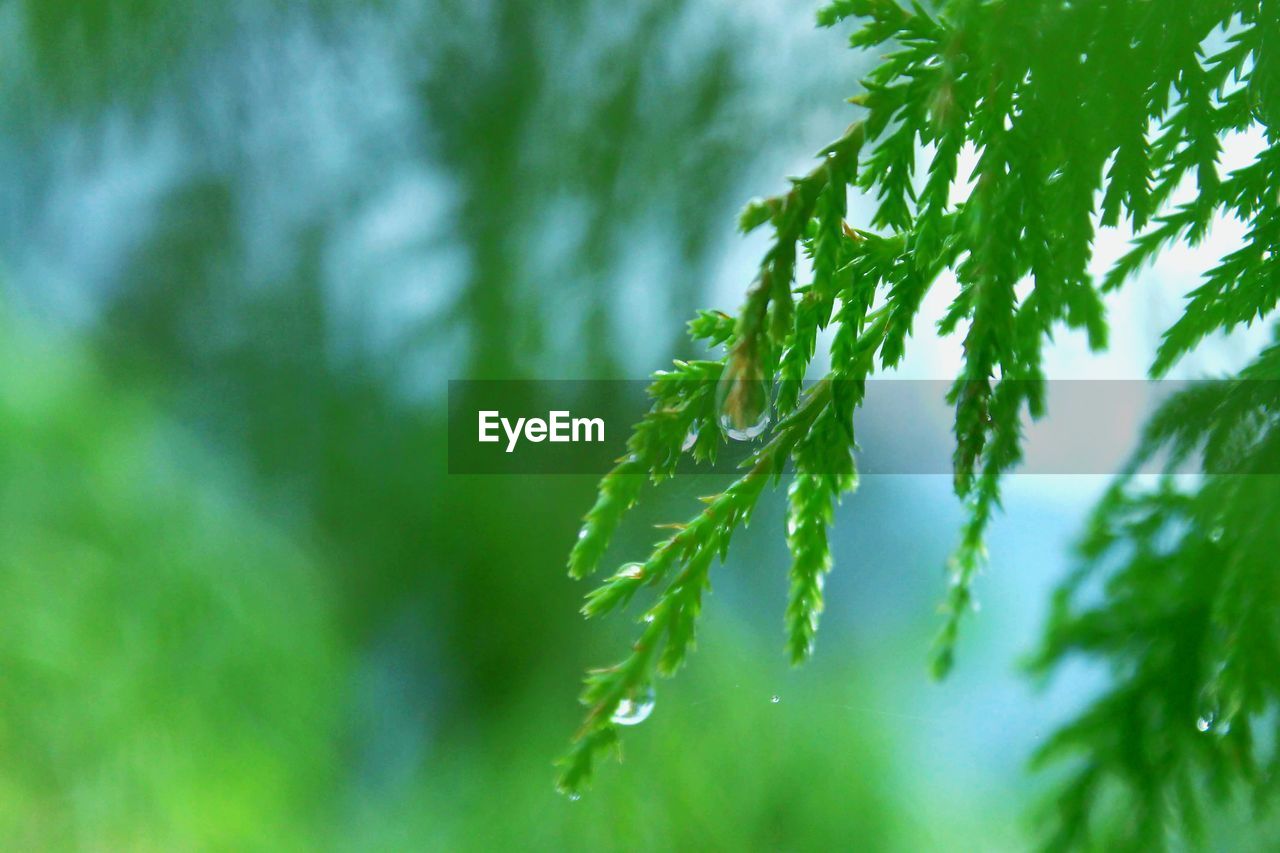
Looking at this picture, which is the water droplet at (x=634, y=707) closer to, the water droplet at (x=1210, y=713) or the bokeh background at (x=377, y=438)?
the water droplet at (x=1210, y=713)

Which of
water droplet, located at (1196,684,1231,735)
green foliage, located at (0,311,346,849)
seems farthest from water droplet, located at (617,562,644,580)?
green foliage, located at (0,311,346,849)

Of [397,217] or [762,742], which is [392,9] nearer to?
[397,217]

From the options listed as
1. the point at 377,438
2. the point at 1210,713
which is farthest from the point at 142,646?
the point at 1210,713

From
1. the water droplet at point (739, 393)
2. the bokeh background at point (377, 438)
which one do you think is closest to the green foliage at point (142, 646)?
the bokeh background at point (377, 438)

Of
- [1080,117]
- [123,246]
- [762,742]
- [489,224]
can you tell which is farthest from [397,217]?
[1080,117]

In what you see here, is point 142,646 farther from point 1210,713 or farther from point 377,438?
point 1210,713

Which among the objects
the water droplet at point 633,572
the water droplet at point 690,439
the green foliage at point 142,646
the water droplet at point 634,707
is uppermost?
the water droplet at point 690,439
